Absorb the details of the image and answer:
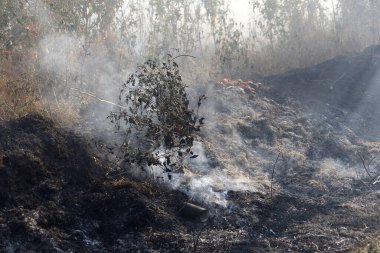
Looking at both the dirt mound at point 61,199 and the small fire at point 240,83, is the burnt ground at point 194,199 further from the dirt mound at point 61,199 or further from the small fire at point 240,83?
the small fire at point 240,83

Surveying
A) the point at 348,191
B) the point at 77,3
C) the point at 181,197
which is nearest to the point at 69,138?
the point at 181,197

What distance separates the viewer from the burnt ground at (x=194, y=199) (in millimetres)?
3990

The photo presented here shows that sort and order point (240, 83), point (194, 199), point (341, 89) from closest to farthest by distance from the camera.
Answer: point (194, 199) < point (240, 83) < point (341, 89)

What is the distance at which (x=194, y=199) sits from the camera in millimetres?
4891

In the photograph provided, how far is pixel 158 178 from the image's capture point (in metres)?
4.98

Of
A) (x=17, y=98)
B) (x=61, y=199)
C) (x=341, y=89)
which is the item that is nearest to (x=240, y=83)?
(x=341, y=89)

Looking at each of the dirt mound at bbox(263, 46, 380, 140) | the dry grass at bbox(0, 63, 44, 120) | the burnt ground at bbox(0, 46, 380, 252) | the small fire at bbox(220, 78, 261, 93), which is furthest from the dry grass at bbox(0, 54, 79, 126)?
the dirt mound at bbox(263, 46, 380, 140)

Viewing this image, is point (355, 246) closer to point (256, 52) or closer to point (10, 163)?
point (10, 163)

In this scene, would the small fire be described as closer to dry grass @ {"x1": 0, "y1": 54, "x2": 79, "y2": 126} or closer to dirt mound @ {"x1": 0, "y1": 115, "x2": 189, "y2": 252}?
dry grass @ {"x1": 0, "y1": 54, "x2": 79, "y2": 126}

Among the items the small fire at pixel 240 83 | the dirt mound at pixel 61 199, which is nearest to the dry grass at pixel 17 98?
the dirt mound at pixel 61 199

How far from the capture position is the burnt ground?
3.99 m

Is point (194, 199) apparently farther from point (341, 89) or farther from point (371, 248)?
point (341, 89)

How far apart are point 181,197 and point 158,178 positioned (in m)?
0.31

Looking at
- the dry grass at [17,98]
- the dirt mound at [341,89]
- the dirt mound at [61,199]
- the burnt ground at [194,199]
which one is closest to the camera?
the dirt mound at [61,199]
